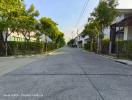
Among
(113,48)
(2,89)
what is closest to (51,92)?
(2,89)

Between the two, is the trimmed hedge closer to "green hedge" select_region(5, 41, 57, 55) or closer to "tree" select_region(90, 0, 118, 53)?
"green hedge" select_region(5, 41, 57, 55)

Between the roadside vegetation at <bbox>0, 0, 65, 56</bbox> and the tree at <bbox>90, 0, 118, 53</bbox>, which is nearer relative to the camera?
the roadside vegetation at <bbox>0, 0, 65, 56</bbox>

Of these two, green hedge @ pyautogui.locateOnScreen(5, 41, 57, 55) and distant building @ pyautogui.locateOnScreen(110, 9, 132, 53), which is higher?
distant building @ pyautogui.locateOnScreen(110, 9, 132, 53)

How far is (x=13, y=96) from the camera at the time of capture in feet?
24.5

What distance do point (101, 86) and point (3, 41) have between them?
2700cm

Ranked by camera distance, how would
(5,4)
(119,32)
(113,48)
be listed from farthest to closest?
(119,32)
(113,48)
(5,4)

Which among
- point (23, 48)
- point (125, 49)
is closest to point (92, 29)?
point (23, 48)

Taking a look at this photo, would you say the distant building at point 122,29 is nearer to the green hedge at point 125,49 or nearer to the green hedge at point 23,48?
the green hedge at point 125,49

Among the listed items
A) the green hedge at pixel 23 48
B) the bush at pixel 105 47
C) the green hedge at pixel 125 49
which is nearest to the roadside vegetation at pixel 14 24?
the green hedge at pixel 23 48

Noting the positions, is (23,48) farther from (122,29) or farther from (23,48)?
(122,29)

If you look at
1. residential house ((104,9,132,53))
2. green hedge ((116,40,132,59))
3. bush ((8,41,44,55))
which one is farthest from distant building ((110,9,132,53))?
bush ((8,41,44,55))

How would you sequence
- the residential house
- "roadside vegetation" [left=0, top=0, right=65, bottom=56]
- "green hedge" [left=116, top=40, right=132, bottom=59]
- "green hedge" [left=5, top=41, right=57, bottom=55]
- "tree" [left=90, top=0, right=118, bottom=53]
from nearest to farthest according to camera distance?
1. "green hedge" [left=116, top=40, right=132, bottom=59]
2. "roadside vegetation" [left=0, top=0, right=65, bottom=56]
3. the residential house
4. "green hedge" [left=5, top=41, right=57, bottom=55]
5. "tree" [left=90, top=0, right=118, bottom=53]

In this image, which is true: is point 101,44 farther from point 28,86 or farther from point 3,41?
point 28,86

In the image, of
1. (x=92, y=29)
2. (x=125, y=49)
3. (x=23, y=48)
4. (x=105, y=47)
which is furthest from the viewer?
(x=92, y=29)
